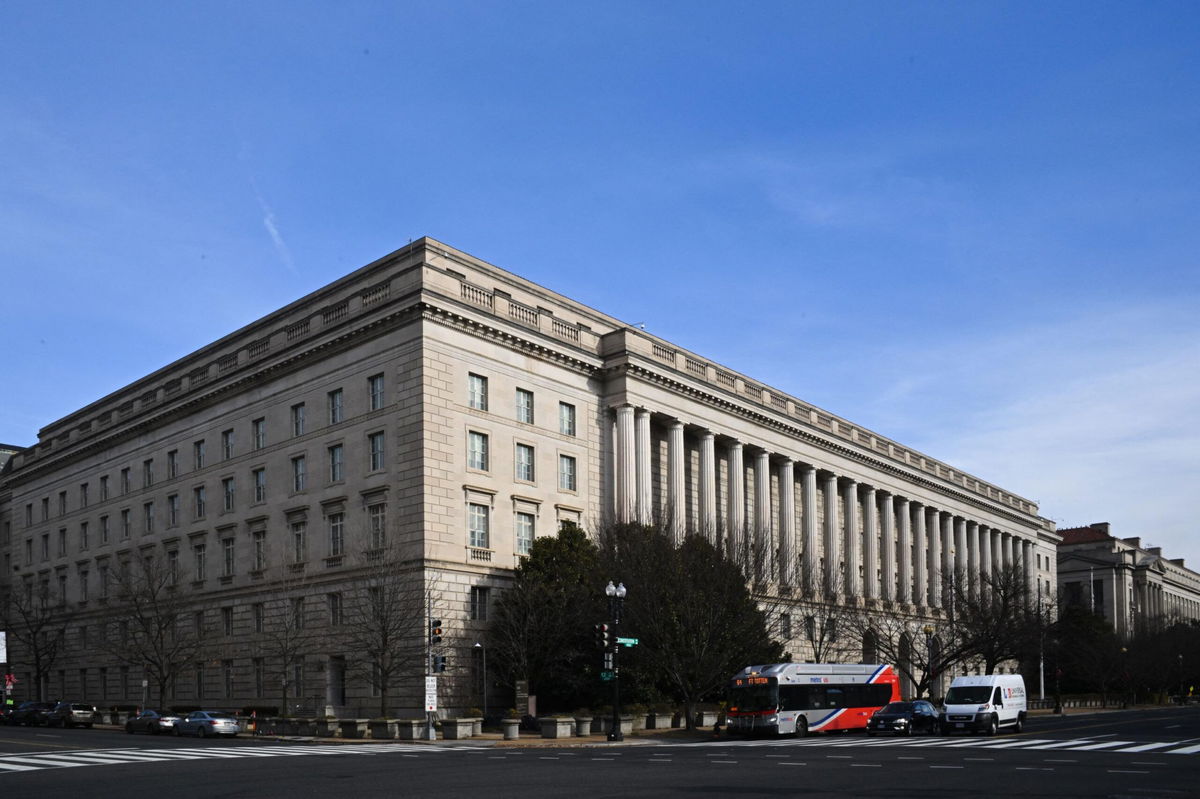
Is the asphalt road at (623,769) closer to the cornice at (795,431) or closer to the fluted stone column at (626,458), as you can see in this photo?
the fluted stone column at (626,458)

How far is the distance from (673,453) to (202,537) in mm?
29346

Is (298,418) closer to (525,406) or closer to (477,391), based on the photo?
(477,391)

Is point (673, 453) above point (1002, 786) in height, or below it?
above

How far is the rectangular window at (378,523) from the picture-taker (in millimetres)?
58125

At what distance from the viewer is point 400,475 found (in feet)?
189

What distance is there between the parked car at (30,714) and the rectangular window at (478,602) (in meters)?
28.9

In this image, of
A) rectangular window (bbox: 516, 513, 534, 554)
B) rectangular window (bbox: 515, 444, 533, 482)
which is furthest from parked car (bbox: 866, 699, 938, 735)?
rectangular window (bbox: 515, 444, 533, 482)

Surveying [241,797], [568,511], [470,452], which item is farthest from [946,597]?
[241,797]

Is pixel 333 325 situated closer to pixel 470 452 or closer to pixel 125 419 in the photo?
pixel 470 452

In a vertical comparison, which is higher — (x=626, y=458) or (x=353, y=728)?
(x=626, y=458)

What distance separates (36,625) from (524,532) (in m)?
47.6

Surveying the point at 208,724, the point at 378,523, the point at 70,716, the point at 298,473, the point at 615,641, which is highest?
the point at 298,473

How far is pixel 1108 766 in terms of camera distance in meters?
28.2

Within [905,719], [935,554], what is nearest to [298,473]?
[905,719]
